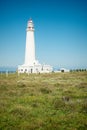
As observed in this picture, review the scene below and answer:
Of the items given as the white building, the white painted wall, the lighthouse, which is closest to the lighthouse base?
the white building

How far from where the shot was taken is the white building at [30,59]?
228 feet

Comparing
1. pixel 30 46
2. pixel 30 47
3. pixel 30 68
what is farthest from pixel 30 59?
pixel 30 46

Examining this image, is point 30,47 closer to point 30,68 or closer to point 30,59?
point 30,59

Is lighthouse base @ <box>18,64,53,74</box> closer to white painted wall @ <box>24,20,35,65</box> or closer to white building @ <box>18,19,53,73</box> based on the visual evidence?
white building @ <box>18,19,53,73</box>

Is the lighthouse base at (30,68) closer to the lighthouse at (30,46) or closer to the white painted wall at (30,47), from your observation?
the lighthouse at (30,46)

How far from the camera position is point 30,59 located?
7156 centimetres

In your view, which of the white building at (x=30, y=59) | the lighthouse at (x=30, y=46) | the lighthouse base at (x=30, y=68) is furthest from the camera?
the lighthouse at (x=30, y=46)

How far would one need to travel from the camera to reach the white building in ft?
228

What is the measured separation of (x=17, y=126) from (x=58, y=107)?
4.18 metres

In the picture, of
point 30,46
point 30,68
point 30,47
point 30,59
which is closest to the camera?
point 30,68

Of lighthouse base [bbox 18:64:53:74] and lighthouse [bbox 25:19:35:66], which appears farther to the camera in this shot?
lighthouse [bbox 25:19:35:66]

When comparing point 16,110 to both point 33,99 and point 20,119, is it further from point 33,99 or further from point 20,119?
point 33,99

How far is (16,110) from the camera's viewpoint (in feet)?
40.3

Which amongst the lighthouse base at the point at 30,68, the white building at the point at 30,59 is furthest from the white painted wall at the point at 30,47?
the lighthouse base at the point at 30,68
